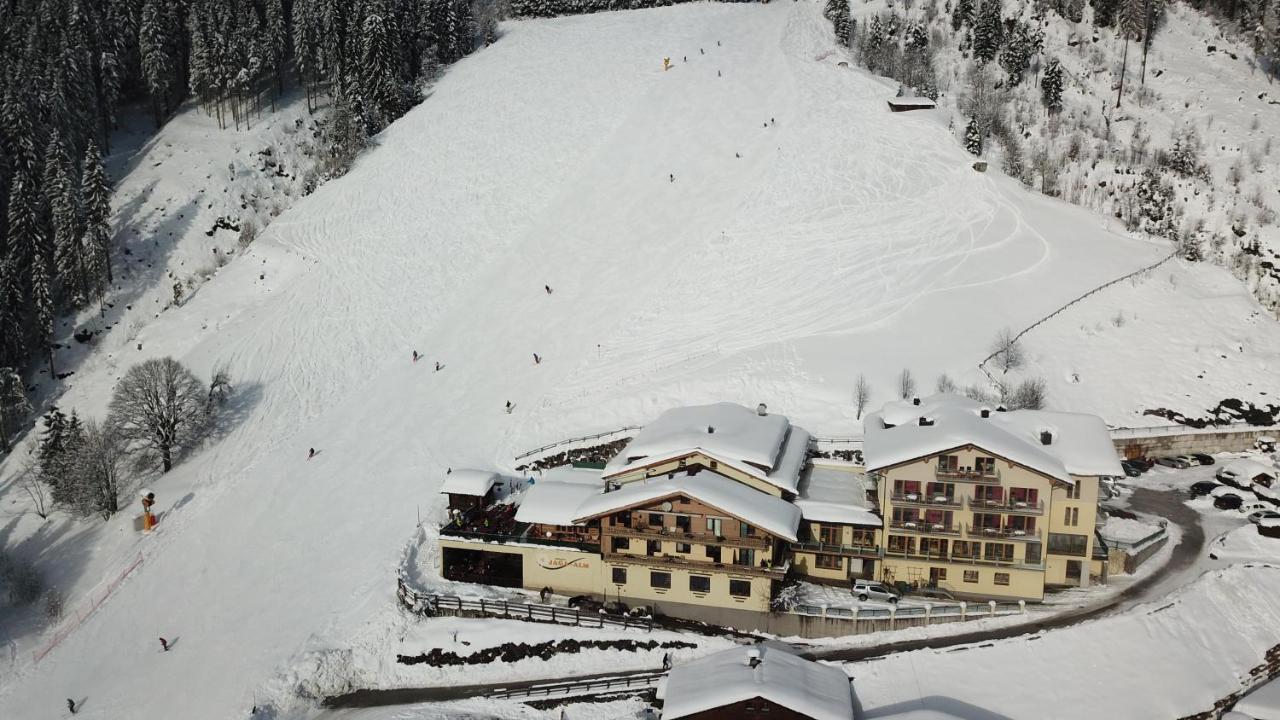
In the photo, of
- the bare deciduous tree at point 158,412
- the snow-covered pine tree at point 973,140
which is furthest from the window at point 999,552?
the bare deciduous tree at point 158,412

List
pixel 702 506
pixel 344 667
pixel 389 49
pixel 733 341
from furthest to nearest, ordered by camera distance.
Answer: pixel 389 49 < pixel 733 341 < pixel 702 506 < pixel 344 667

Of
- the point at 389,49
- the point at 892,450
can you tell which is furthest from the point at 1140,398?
the point at 389,49

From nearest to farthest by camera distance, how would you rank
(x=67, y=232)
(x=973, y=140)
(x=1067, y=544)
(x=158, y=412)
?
(x=1067, y=544)
(x=158, y=412)
(x=67, y=232)
(x=973, y=140)

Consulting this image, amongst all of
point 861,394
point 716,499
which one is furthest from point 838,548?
point 861,394

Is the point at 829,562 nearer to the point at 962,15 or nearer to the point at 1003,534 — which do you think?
the point at 1003,534

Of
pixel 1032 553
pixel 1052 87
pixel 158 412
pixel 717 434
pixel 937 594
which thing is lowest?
pixel 937 594

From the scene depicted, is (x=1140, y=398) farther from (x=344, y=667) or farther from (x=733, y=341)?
(x=344, y=667)

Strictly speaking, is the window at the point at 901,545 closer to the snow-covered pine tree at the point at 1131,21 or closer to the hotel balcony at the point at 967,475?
the hotel balcony at the point at 967,475
